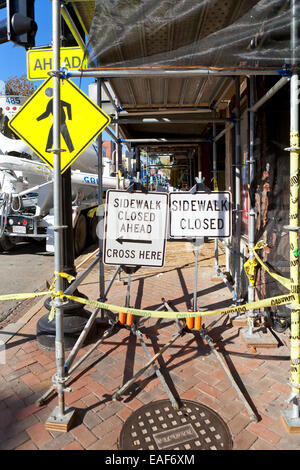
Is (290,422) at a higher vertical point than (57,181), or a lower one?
lower

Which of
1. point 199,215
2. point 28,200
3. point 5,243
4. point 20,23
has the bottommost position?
point 5,243

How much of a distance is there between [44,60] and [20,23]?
749 millimetres

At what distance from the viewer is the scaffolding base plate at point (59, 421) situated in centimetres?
249

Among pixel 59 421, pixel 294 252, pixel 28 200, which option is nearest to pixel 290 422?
pixel 294 252

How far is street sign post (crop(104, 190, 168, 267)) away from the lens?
3.48 metres

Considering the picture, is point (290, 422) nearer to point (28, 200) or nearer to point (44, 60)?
point (44, 60)

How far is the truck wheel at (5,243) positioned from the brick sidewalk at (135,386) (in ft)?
18.6

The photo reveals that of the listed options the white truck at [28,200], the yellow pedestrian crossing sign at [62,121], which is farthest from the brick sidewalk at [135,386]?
the white truck at [28,200]

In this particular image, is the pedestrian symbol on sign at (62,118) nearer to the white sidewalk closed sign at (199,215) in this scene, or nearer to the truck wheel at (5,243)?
the white sidewalk closed sign at (199,215)

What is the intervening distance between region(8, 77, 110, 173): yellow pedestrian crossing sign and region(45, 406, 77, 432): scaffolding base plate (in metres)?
1.94

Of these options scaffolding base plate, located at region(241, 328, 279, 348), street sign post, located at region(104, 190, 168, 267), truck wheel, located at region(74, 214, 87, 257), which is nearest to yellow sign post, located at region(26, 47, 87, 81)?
street sign post, located at region(104, 190, 168, 267)

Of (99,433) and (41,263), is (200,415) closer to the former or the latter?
(99,433)

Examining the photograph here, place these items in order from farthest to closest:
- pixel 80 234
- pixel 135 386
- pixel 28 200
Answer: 1. pixel 28 200
2. pixel 80 234
3. pixel 135 386

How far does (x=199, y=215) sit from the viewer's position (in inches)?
155
